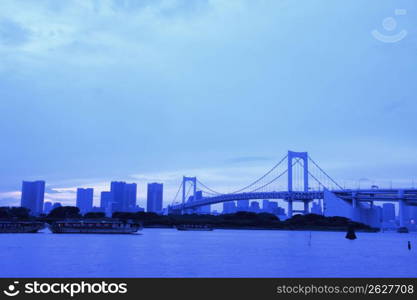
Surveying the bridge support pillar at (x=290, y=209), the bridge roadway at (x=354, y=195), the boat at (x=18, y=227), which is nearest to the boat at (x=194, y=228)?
the bridge roadway at (x=354, y=195)

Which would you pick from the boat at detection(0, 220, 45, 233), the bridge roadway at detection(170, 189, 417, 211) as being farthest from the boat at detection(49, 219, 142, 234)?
the bridge roadway at detection(170, 189, 417, 211)

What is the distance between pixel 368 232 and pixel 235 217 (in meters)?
19.0

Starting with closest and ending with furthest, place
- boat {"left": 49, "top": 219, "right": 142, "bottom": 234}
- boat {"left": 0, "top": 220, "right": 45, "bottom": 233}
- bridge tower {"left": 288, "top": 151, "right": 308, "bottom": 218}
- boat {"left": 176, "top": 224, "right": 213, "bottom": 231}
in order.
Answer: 1. boat {"left": 49, "top": 219, "right": 142, "bottom": 234}
2. boat {"left": 0, "top": 220, "right": 45, "bottom": 233}
3. boat {"left": 176, "top": 224, "right": 213, "bottom": 231}
4. bridge tower {"left": 288, "top": 151, "right": 308, "bottom": 218}

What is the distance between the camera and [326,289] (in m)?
10.6

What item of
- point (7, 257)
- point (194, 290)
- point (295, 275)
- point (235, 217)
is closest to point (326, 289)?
point (194, 290)

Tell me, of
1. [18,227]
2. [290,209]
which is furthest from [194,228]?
[18,227]

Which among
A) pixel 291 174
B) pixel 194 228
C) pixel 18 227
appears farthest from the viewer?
pixel 291 174

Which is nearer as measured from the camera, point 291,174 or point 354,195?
point 354,195

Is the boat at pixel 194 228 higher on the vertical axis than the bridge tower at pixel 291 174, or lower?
Result: lower

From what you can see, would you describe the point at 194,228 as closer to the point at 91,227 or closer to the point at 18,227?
the point at 91,227

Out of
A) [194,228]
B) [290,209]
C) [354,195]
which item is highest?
[354,195]

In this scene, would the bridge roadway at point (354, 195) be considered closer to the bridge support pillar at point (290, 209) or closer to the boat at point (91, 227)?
the bridge support pillar at point (290, 209)

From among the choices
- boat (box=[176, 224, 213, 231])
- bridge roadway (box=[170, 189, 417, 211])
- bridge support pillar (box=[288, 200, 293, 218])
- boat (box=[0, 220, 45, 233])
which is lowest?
boat (box=[0, 220, 45, 233])

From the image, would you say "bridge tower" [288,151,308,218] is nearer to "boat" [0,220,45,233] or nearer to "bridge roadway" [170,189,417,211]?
"bridge roadway" [170,189,417,211]
